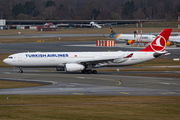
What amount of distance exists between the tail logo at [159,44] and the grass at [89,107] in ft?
79.5

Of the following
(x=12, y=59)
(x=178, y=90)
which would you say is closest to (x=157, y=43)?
(x=178, y=90)

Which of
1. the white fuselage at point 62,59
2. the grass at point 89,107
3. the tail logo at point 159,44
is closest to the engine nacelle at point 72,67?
the white fuselage at point 62,59

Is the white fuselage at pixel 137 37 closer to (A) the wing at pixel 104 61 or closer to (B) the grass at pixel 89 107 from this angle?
(A) the wing at pixel 104 61

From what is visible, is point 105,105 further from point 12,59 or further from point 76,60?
point 12,59

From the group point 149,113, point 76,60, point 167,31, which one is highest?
point 167,31

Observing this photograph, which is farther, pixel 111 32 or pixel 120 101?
pixel 111 32

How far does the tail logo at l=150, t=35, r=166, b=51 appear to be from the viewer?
179ft

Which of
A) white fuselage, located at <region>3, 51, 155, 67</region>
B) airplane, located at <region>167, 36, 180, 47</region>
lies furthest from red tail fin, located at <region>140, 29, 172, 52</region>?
airplane, located at <region>167, 36, 180, 47</region>

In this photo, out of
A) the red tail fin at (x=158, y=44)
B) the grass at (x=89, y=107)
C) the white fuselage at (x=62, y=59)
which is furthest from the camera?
the red tail fin at (x=158, y=44)

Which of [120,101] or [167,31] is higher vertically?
[167,31]

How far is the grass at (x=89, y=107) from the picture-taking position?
898 inches

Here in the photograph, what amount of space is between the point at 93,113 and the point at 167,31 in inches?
1400

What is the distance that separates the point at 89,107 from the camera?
2633 cm

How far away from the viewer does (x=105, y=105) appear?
27.2 m
